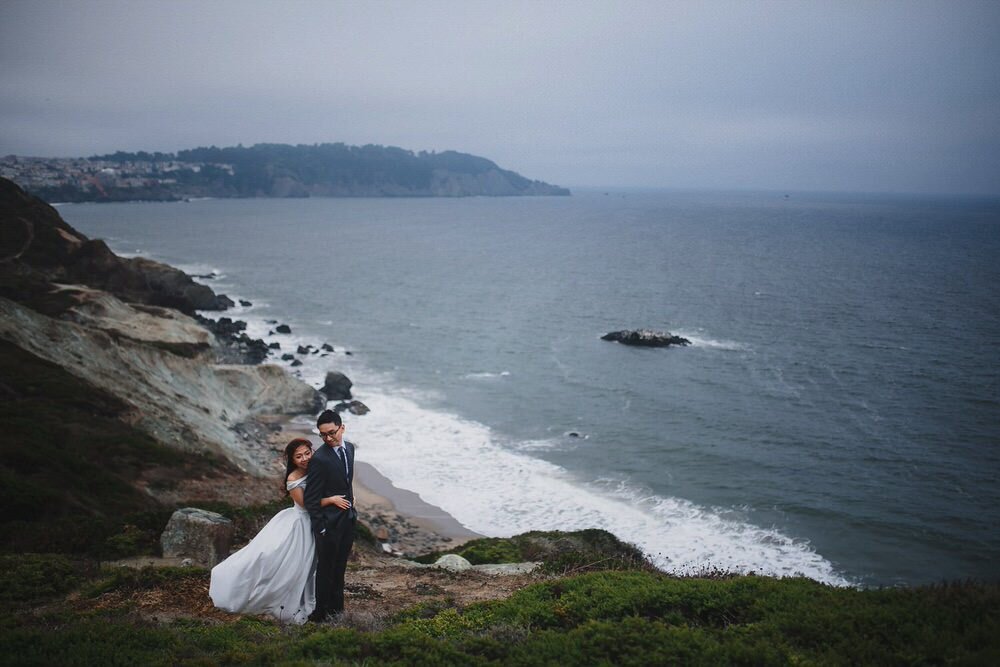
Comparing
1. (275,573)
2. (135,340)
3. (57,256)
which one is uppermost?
(57,256)

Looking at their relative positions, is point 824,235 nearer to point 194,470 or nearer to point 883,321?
point 883,321

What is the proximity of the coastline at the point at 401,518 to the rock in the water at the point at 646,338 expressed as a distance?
28319 mm

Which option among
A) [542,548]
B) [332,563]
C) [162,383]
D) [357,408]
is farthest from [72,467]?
[357,408]

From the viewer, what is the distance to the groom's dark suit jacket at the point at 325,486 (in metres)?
8.08

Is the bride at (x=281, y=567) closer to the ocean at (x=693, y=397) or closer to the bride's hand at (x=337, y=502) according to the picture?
the bride's hand at (x=337, y=502)

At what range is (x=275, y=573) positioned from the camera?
27.4ft

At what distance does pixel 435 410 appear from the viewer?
40406 mm

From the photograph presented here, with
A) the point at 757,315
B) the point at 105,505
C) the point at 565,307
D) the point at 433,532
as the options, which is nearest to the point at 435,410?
the point at 433,532

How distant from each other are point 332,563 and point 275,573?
28.8 inches

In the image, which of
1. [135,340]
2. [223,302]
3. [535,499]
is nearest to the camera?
[535,499]

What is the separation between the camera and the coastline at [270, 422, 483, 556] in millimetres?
24969

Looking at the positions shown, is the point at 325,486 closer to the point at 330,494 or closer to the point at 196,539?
the point at 330,494

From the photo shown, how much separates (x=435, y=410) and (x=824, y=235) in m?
127

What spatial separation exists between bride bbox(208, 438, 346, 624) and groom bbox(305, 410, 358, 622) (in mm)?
139
